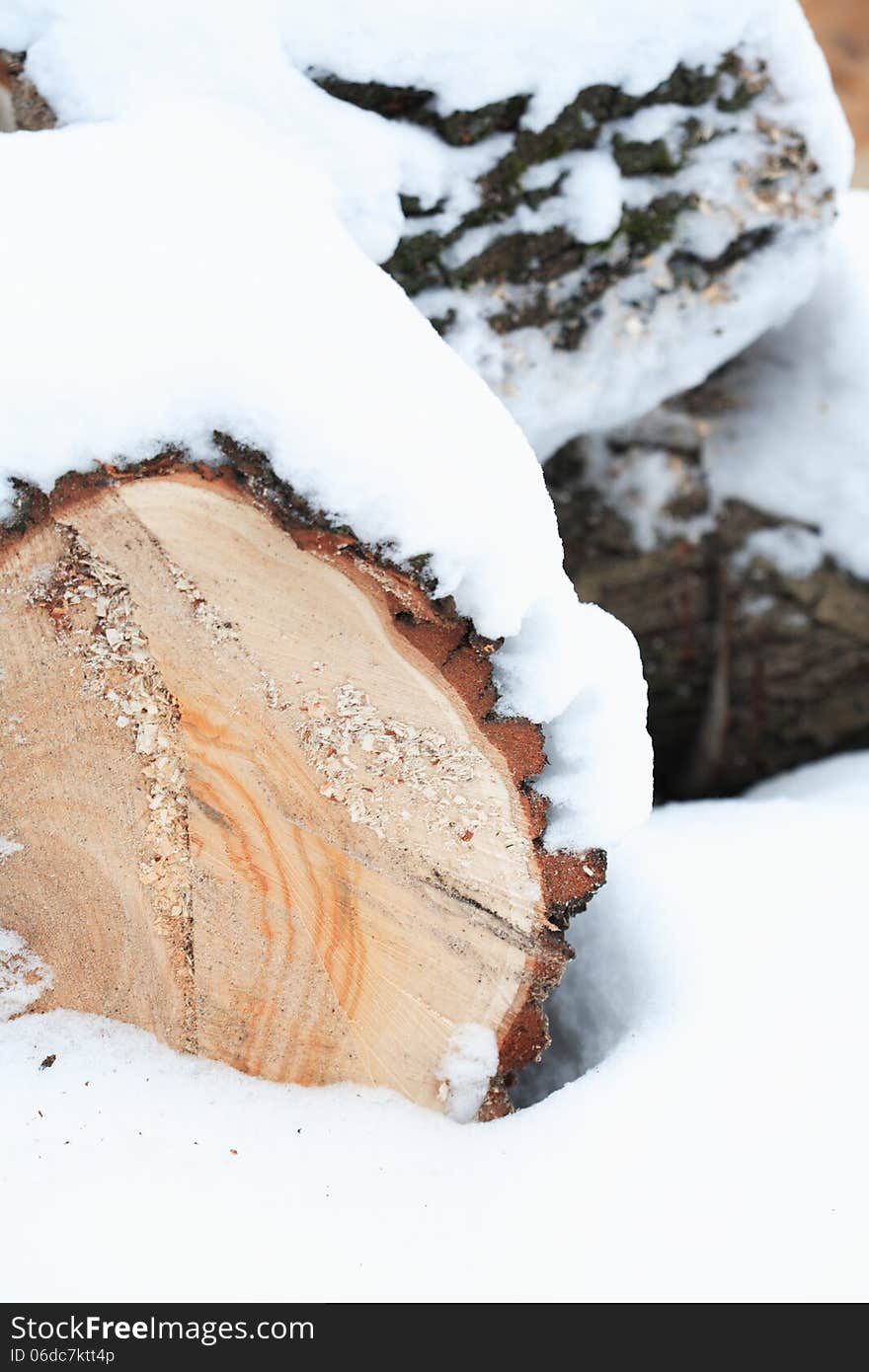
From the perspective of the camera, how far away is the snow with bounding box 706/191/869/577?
167 centimetres

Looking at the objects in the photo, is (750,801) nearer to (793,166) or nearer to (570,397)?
(570,397)

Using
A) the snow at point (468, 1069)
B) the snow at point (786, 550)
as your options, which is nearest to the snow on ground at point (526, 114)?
the snow at point (786, 550)

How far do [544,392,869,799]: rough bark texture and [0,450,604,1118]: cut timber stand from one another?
83 centimetres

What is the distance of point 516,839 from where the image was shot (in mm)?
916

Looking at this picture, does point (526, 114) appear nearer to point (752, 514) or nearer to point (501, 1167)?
point (752, 514)

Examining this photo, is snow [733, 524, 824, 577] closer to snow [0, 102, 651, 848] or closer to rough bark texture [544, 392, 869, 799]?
rough bark texture [544, 392, 869, 799]

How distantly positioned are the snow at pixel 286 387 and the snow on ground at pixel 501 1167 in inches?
10.2

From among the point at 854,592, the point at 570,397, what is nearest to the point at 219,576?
the point at 570,397

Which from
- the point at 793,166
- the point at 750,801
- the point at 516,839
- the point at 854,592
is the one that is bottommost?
the point at 750,801

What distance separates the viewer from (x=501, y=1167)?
3.04 ft

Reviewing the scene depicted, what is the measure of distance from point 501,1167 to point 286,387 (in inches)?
27.1

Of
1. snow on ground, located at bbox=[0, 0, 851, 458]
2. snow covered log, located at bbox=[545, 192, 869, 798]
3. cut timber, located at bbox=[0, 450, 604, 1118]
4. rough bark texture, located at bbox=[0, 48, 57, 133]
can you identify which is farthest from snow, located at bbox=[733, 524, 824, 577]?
rough bark texture, located at bbox=[0, 48, 57, 133]

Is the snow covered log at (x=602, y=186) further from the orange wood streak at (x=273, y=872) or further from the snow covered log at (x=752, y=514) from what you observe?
the orange wood streak at (x=273, y=872)
